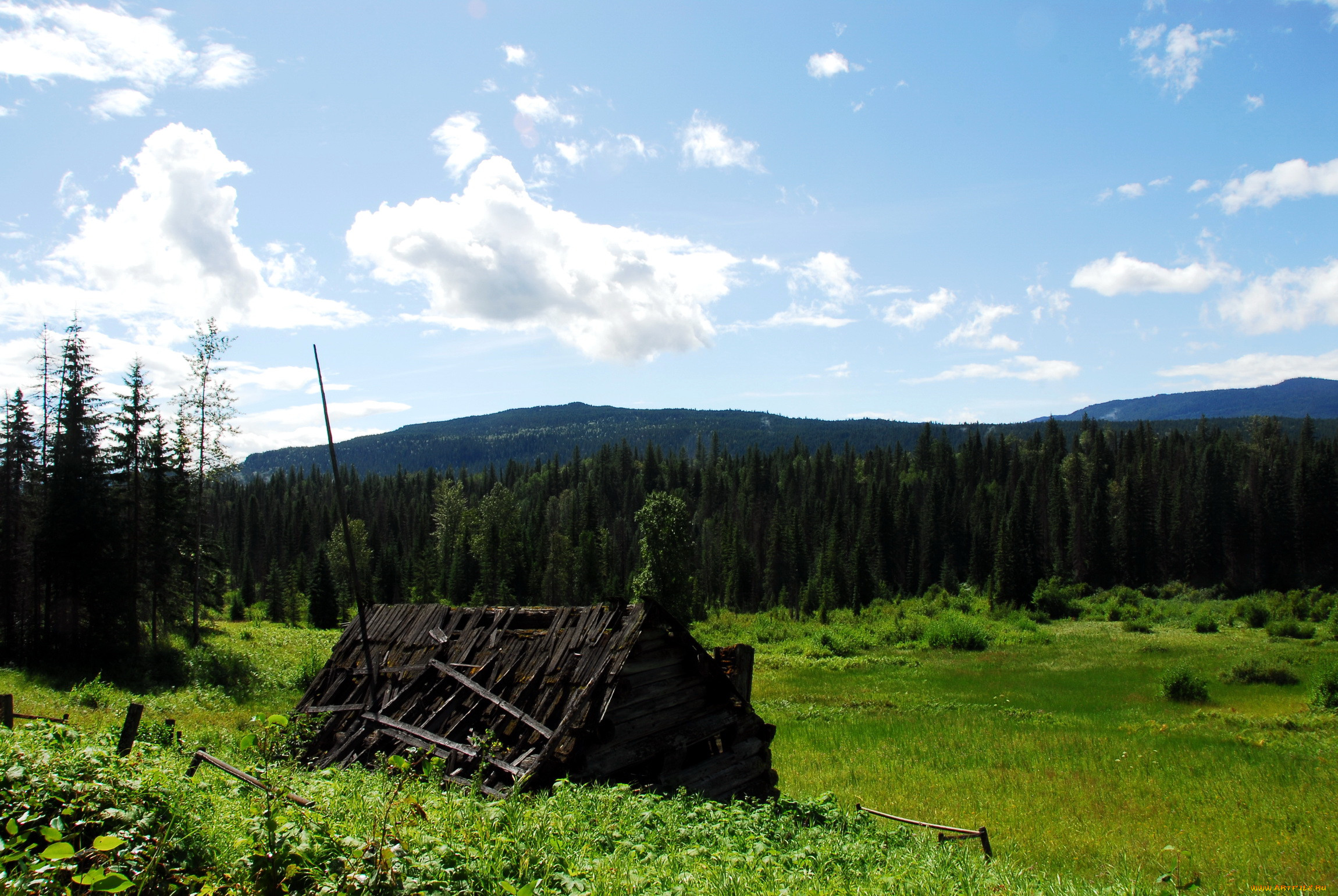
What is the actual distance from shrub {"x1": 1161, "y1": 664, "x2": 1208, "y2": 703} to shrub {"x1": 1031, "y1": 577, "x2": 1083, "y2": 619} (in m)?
45.5

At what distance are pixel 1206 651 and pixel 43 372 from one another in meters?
69.3

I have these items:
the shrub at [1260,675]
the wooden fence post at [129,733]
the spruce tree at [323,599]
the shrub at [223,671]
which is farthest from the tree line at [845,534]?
the wooden fence post at [129,733]

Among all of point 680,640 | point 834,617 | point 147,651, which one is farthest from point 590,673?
point 834,617

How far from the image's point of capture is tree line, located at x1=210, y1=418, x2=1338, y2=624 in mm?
84875

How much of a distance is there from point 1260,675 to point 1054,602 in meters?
45.5

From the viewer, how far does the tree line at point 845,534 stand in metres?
84.9

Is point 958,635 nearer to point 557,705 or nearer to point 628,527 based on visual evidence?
point 557,705

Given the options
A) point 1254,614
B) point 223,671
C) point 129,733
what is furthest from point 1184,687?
point 223,671

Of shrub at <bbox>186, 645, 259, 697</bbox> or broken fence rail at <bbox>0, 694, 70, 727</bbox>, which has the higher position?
broken fence rail at <bbox>0, 694, 70, 727</bbox>

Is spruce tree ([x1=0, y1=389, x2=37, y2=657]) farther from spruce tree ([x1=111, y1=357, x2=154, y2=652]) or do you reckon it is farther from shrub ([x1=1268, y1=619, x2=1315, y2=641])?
shrub ([x1=1268, y1=619, x2=1315, y2=641])

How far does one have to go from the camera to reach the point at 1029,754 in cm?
2144

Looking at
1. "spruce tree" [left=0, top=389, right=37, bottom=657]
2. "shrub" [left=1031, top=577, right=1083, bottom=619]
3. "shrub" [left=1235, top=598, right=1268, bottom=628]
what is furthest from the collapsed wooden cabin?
"shrub" [left=1031, top=577, right=1083, bottom=619]

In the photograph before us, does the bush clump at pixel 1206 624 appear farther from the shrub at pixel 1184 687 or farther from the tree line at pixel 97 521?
the tree line at pixel 97 521

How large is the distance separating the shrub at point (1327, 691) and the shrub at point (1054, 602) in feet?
160
